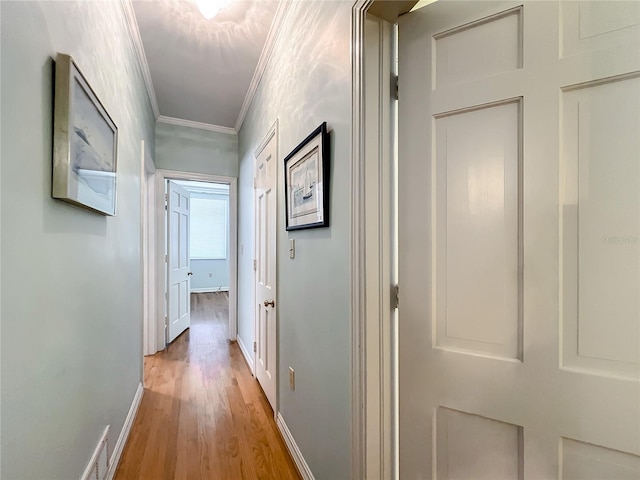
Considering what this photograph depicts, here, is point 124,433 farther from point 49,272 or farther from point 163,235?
point 163,235

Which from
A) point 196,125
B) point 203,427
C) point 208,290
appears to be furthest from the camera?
point 208,290

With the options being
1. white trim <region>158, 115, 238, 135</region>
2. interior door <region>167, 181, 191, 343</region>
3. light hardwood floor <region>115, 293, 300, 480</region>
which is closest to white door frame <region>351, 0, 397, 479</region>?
light hardwood floor <region>115, 293, 300, 480</region>

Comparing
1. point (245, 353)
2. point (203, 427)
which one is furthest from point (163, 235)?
point (203, 427)

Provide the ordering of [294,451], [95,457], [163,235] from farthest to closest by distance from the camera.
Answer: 1. [163,235]
2. [294,451]
3. [95,457]

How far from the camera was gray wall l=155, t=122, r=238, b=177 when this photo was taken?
3125mm

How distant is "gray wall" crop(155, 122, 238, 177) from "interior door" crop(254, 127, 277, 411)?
1.11m

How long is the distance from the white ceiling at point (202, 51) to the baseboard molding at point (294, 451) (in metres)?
2.52

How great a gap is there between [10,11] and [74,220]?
62 centimetres

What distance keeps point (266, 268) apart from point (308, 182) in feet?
3.20

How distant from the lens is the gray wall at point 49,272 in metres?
0.67

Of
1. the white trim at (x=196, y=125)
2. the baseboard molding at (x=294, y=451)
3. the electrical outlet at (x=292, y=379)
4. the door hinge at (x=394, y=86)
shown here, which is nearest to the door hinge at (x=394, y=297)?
the door hinge at (x=394, y=86)

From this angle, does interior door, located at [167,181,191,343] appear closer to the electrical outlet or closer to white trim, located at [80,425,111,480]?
white trim, located at [80,425,111,480]

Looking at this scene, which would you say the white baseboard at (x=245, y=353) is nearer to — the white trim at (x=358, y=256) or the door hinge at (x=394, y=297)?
the white trim at (x=358, y=256)

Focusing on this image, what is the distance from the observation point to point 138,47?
6.32 ft
